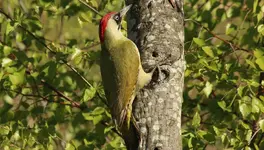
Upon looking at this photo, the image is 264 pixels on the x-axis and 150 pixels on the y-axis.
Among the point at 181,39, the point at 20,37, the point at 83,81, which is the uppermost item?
the point at 181,39

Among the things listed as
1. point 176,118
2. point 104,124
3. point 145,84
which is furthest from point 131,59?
point 104,124

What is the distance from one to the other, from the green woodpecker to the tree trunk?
0.11 m

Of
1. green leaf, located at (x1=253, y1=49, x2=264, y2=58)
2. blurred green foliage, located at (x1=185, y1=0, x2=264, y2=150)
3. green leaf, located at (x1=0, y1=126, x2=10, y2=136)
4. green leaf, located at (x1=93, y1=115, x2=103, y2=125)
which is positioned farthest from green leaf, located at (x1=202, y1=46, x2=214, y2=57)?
green leaf, located at (x1=0, y1=126, x2=10, y2=136)

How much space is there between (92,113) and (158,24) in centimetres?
171

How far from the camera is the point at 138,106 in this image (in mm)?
4602

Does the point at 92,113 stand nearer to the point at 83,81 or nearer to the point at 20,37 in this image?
the point at 83,81

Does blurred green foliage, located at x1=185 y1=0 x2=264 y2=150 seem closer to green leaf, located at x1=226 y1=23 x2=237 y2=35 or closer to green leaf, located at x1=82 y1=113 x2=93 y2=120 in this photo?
green leaf, located at x1=226 y1=23 x2=237 y2=35

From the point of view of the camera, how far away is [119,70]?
5449 mm

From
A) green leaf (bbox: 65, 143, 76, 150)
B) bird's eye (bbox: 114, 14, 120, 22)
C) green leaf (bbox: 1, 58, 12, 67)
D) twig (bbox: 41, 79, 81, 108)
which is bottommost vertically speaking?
green leaf (bbox: 65, 143, 76, 150)

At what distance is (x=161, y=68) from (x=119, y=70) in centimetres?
84

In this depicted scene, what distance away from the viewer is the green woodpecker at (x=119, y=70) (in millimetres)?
4891

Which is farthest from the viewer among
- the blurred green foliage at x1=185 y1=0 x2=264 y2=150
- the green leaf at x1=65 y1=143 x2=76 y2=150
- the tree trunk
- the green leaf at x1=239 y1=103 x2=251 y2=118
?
the green leaf at x1=65 y1=143 x2=76 y2=150

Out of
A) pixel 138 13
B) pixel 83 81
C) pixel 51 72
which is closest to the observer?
pixel 138 13

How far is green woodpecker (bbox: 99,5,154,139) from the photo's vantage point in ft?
16.0
